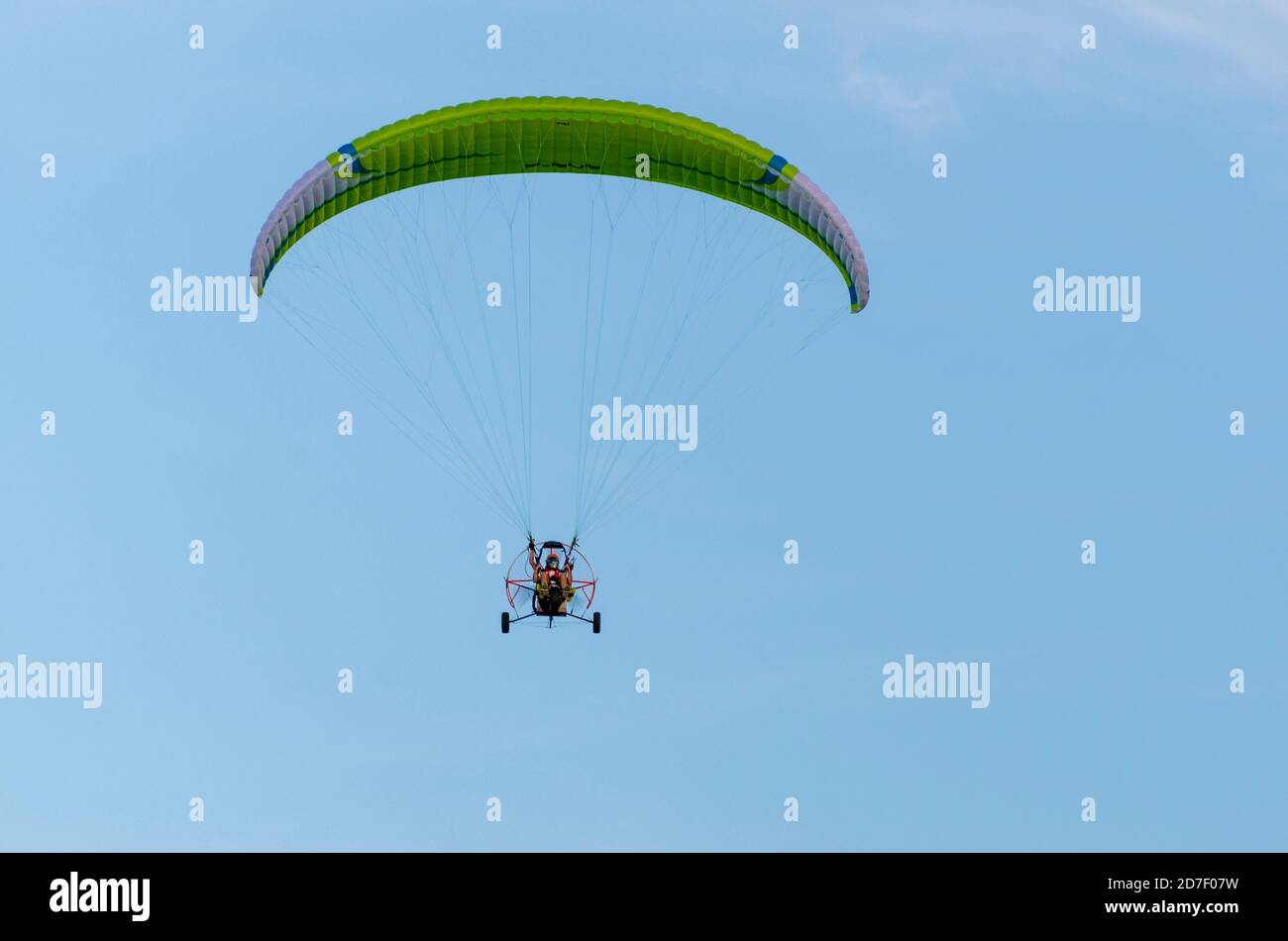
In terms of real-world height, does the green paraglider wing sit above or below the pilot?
above

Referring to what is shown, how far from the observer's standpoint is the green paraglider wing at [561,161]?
4909 cm

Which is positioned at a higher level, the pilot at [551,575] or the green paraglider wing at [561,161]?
the green paraglider wing at [561,161]

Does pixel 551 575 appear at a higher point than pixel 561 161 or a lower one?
lower

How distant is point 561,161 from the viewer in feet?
166

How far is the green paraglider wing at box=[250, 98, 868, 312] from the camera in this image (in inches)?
1933

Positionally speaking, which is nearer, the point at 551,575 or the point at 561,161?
the point at 551,575
